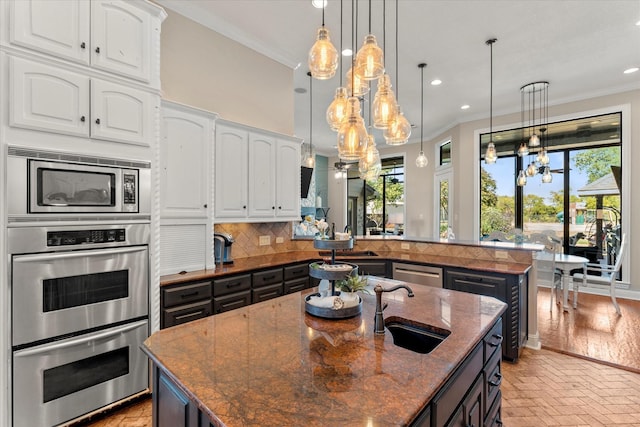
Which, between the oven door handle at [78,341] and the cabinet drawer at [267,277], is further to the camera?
the cabinet drawer at [267,277]

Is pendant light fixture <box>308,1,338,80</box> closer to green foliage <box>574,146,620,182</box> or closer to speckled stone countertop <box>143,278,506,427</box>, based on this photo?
speckled stone countertop <box>143,278,506,427</box>

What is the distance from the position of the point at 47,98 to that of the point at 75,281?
3.88 ft

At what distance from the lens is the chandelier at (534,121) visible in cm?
526

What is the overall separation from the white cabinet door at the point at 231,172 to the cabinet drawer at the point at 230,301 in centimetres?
83

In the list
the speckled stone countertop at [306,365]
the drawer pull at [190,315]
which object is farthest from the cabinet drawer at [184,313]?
the speckled stone countertop at [306,365]

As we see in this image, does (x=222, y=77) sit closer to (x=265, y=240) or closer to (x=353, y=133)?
(x=265, y=240)

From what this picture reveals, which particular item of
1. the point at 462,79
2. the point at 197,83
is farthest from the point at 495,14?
the point at 197,83

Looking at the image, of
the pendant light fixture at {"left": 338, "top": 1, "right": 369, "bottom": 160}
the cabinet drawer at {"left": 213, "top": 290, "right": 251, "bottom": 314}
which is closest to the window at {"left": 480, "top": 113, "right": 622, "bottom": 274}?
the cabinet drawer at {"left": 213, "top": 290, "right": 251, "bottom": 314}

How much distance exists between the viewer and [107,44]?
7.00 ft

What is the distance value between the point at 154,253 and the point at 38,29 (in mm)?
1593

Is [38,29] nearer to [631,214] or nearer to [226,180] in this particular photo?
[226,180]

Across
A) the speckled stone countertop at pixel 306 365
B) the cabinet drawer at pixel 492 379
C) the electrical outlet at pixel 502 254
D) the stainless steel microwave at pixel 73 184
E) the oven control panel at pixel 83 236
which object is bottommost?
the cabinet drawer at pixel 492 379

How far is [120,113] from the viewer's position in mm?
2201

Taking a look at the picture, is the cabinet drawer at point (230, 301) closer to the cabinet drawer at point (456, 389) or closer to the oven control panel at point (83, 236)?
the oven control panel at point (83, 236)
